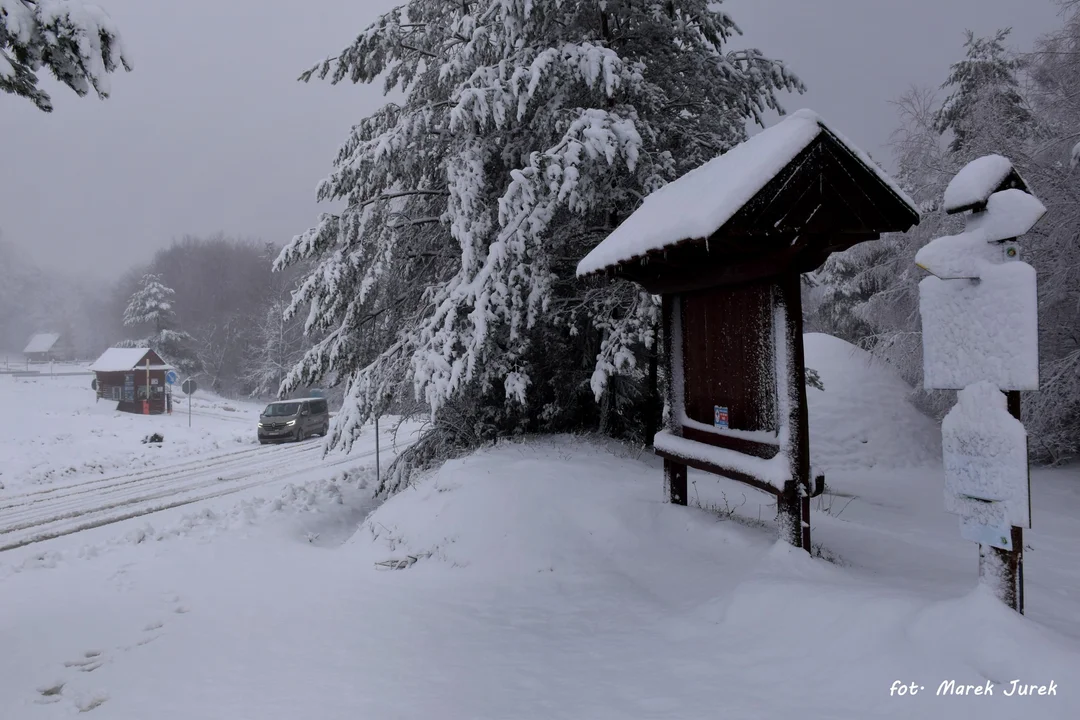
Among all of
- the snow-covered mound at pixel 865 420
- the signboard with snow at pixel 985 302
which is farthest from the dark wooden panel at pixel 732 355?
the snow-covered mound at pixel 865 420

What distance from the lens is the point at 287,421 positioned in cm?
2472

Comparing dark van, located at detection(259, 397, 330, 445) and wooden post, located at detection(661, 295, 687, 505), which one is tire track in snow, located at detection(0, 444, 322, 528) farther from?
wooden post, located at detection(661, 295, 687, 505)

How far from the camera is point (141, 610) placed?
17.4ft

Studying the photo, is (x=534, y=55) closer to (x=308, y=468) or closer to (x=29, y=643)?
(x=29, y=643)

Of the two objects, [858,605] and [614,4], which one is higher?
[614,4]

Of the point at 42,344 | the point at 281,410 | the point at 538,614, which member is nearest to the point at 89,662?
the point at 538,614

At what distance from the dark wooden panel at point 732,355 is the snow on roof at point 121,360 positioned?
3858 cm

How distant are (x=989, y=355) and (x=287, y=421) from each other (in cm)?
2491

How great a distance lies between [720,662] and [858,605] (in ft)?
3.10

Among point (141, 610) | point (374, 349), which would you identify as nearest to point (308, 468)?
point (374, 349)

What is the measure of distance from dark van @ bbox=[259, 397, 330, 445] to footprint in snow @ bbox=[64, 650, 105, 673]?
20.9 meters

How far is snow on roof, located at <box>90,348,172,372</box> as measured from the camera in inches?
1433

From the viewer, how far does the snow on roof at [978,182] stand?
3.45 m

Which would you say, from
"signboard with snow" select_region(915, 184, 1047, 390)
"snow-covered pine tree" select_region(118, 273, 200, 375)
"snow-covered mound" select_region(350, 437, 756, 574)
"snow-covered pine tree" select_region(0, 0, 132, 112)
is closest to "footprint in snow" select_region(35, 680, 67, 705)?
"snow-covered mound" select_region(350, 437, 756, 574)
